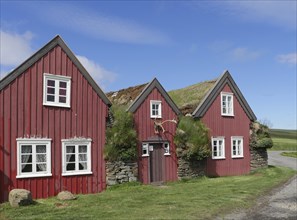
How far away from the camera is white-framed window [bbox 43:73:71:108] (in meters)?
19.0

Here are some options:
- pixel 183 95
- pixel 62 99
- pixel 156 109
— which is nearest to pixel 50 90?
pixel 62 99

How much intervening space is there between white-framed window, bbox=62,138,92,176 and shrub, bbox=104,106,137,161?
1.15 m

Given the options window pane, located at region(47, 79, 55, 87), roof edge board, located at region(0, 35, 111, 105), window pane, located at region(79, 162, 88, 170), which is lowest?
window pane, located at region(79, 162, 88, 170)

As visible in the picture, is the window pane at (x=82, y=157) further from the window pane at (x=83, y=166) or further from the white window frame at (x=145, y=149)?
the white window frame at (x=145, y=149)

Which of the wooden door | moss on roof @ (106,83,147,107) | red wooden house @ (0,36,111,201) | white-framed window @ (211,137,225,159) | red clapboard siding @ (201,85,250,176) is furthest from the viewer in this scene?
white-framed window @ (211,137,225,159)

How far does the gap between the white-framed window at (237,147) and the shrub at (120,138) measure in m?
10.6

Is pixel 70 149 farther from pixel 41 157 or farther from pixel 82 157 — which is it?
pixel 41 157

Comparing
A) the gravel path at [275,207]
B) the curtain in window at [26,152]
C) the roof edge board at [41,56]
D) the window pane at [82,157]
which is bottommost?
the gravel path at [275,207]

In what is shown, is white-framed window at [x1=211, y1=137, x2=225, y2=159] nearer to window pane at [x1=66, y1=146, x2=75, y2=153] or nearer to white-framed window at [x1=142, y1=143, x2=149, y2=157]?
white-framed window at [x1=142, y1=143, x2=149, y2=157]

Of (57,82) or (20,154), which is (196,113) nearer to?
(57,82)

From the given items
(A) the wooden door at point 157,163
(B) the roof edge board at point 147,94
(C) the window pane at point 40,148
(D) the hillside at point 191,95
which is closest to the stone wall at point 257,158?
(D) the hillside at point 191,95

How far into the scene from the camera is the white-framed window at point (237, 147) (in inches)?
1172

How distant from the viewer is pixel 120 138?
69.5 feet

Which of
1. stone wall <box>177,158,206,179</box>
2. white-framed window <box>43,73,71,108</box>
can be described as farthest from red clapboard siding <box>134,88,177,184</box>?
white-framed window <box>43,73,71,108</box>
